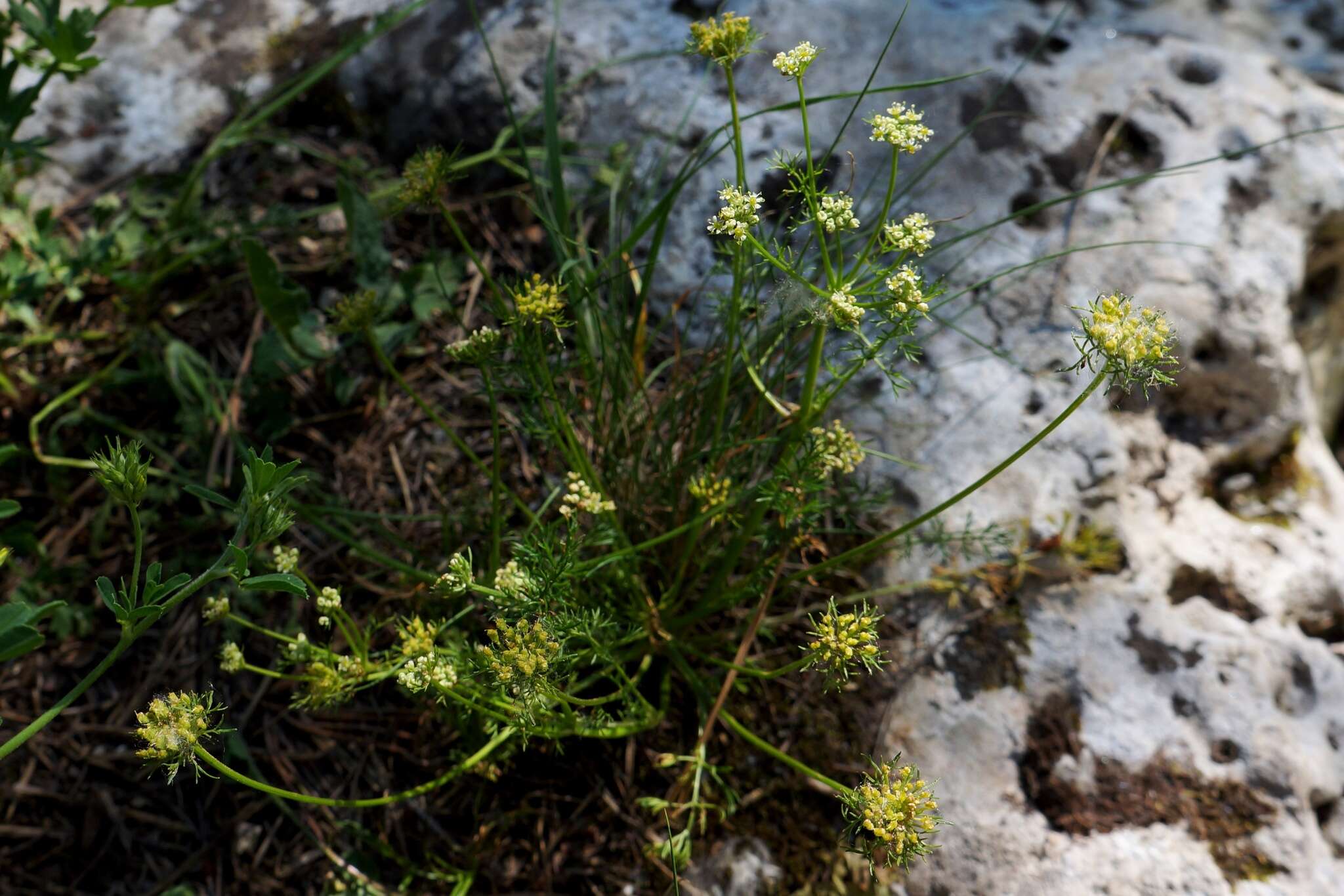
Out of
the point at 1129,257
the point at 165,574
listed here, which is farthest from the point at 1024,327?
the point at 165,574

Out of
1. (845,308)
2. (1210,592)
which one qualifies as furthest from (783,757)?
(1210,592)

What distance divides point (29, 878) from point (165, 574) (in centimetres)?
79

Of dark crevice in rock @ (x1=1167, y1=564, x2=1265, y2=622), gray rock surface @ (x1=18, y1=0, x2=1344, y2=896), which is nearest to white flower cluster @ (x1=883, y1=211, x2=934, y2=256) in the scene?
gray rock surface @ (x1=18, y1=0, x2=1344, y2=896)

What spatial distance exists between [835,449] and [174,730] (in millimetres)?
1268

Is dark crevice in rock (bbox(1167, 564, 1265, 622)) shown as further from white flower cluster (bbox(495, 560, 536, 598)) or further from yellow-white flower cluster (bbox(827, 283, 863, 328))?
white flower cluster (bbox(495, 560, 536, 598))

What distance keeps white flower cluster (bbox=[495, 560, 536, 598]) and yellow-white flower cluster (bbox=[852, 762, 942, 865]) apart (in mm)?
686

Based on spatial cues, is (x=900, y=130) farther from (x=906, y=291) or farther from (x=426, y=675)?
(x=426, y=675)

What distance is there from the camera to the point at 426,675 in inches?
60.7

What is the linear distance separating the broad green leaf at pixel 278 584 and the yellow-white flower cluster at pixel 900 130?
3.81 ft

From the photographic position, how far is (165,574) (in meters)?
2.54

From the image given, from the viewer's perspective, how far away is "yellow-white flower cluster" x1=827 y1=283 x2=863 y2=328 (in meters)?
1.45

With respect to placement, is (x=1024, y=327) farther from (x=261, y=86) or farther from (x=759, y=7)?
(x=261, y=86)

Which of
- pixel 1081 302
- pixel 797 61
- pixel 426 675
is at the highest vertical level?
pixel 797 61

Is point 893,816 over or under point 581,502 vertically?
under
